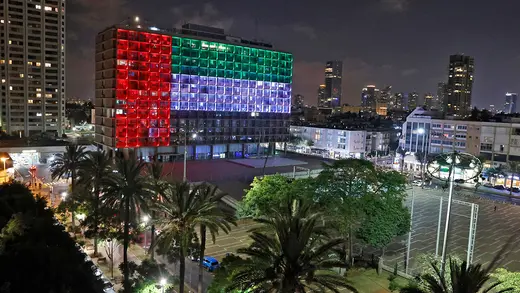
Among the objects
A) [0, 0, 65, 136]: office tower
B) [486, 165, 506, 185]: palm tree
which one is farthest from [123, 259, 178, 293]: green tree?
[0, 0, 65, 136]: office tower

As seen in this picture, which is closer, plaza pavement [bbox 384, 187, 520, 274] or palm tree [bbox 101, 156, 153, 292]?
palm tree [bbox 101, 156, 153, 292]

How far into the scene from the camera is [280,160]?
334ft

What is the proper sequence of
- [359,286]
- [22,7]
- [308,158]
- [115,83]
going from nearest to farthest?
[359,286], [115,83], [308,158], [22,7]

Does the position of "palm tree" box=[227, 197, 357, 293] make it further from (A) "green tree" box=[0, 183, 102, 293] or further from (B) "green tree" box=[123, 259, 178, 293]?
(B) "green tree" box=[123, 259, 178, 293]

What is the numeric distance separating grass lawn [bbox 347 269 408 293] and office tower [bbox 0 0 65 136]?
13870 cm

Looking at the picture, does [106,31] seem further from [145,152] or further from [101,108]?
[145,152]

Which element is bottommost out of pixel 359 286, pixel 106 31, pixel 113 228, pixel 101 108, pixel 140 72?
pixel 359 286

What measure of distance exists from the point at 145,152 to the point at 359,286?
238ft

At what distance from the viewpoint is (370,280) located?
112 ft

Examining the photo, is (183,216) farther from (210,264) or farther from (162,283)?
(210,264)

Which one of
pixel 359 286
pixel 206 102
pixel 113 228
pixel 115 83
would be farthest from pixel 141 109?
pixel 359 286

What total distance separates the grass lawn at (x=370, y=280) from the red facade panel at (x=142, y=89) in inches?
2654

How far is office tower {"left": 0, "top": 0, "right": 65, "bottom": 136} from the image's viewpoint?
135375mm

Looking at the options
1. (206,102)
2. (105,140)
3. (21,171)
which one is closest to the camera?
(21,171)
